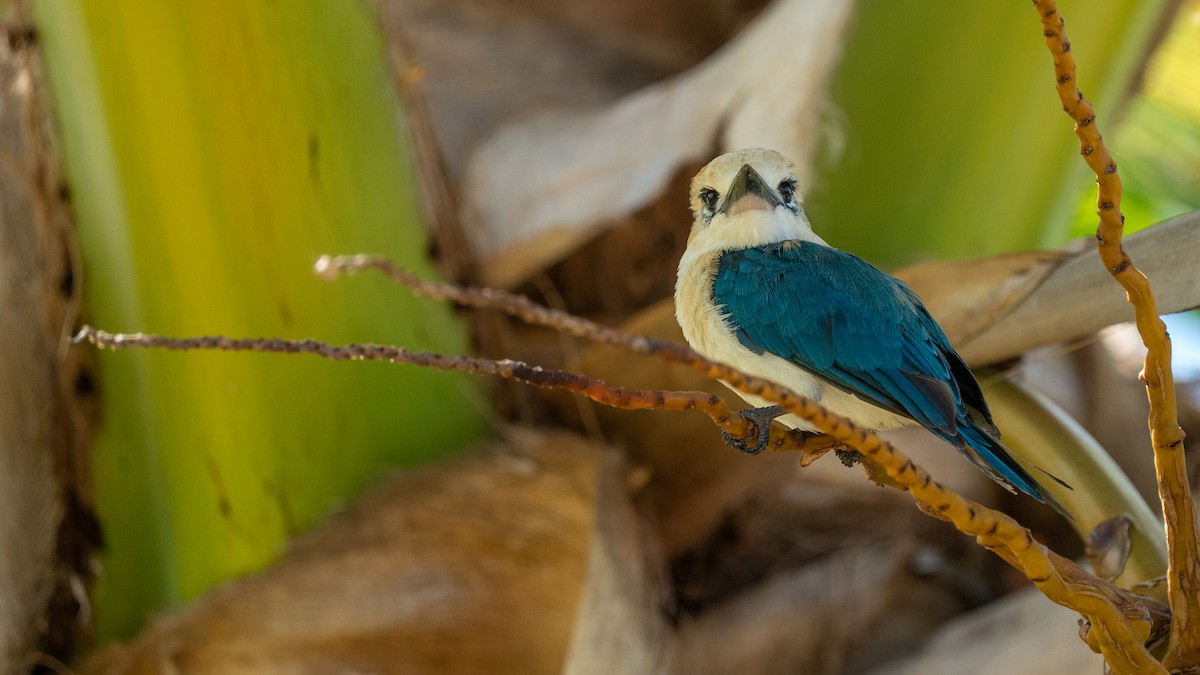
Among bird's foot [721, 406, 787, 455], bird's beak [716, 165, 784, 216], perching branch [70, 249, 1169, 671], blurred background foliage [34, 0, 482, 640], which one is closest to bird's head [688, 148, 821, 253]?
bird's beak [716, 165, 784, 216]

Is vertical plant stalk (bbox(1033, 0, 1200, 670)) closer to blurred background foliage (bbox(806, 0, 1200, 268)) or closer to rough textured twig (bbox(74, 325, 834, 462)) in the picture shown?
rough textured twig (bbox(74, 325, 834, 462))

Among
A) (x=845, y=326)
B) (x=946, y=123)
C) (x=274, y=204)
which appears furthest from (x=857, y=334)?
(x=274, y=204)

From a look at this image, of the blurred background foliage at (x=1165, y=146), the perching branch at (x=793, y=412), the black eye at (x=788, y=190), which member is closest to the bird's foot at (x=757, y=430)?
the perching branch at (x=793, y=412)

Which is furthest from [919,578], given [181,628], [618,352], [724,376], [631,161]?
[724,376]

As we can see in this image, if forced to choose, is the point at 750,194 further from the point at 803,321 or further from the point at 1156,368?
the point at 1156,368

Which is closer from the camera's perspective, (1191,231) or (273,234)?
(1191,231)

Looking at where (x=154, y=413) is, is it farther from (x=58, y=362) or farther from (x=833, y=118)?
(x=833, y=118)
